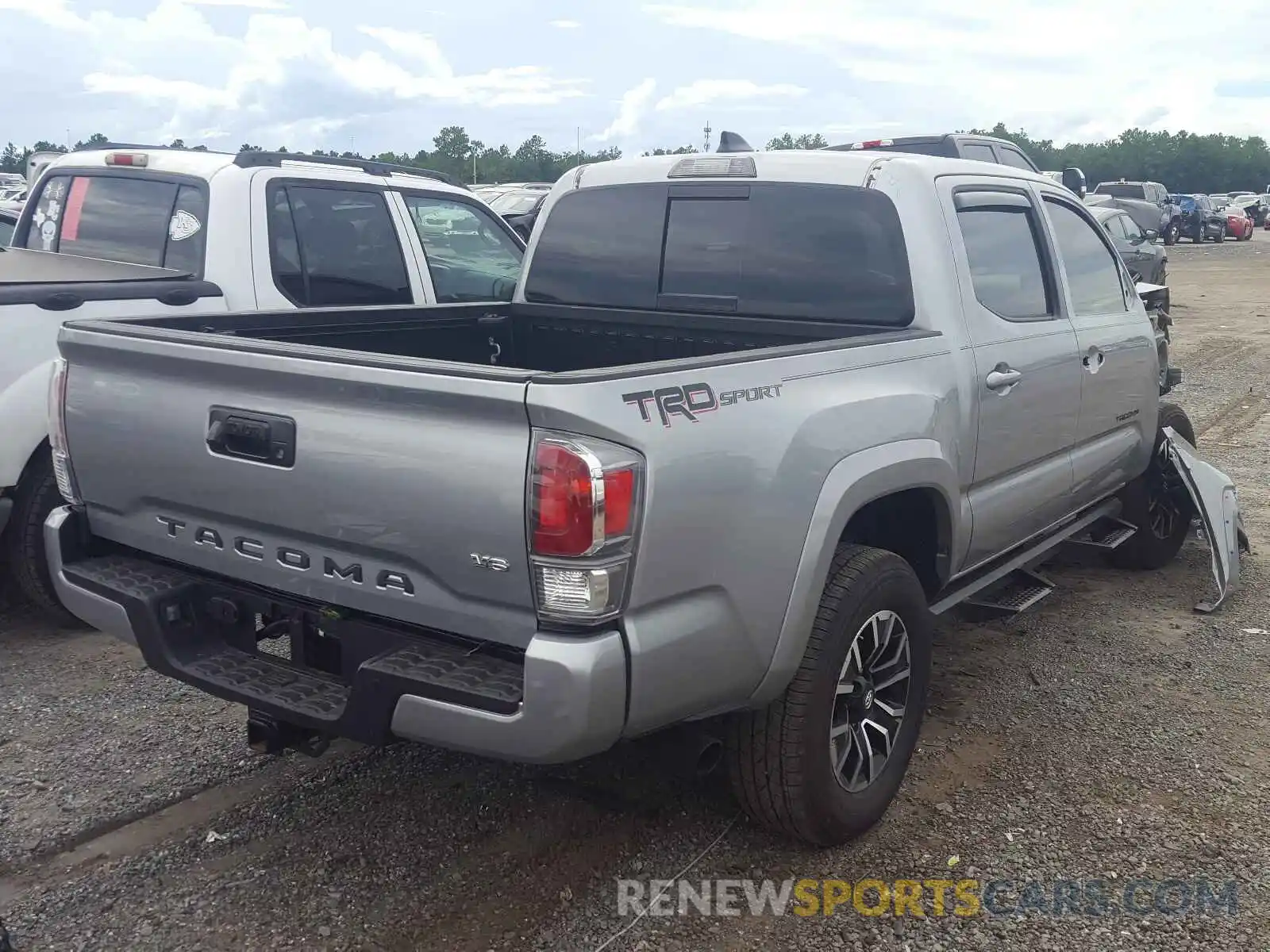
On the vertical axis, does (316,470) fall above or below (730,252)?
below

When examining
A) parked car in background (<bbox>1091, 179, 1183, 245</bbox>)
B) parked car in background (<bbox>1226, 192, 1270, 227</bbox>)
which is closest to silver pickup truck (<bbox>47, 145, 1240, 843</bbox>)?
parked car in background (<bbox>1091, 179, 1183, 245</bbox>)

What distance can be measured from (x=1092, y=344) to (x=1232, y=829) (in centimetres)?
203

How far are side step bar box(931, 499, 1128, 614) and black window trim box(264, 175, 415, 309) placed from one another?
3.25 meters

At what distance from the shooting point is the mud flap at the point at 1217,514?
17.3 feet

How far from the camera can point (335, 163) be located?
602cm

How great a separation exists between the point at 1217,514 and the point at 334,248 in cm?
452

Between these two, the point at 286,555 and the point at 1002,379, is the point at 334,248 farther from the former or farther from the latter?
the point at 1002,379

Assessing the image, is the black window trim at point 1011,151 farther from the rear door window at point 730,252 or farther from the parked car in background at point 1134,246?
the rear door window at point 730,252

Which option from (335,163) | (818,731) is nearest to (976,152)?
(335,163)

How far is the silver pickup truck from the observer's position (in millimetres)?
2451

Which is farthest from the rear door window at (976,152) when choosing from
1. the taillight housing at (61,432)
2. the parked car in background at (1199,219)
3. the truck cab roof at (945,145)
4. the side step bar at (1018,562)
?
the parked car in background at (1199,219)

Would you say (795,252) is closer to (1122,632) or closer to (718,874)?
(718,874)

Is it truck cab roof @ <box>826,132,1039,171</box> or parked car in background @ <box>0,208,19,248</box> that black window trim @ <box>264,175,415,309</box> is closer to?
parked car in background @ <box>0,208,19,248</box>

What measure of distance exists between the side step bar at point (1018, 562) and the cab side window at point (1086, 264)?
92cm
